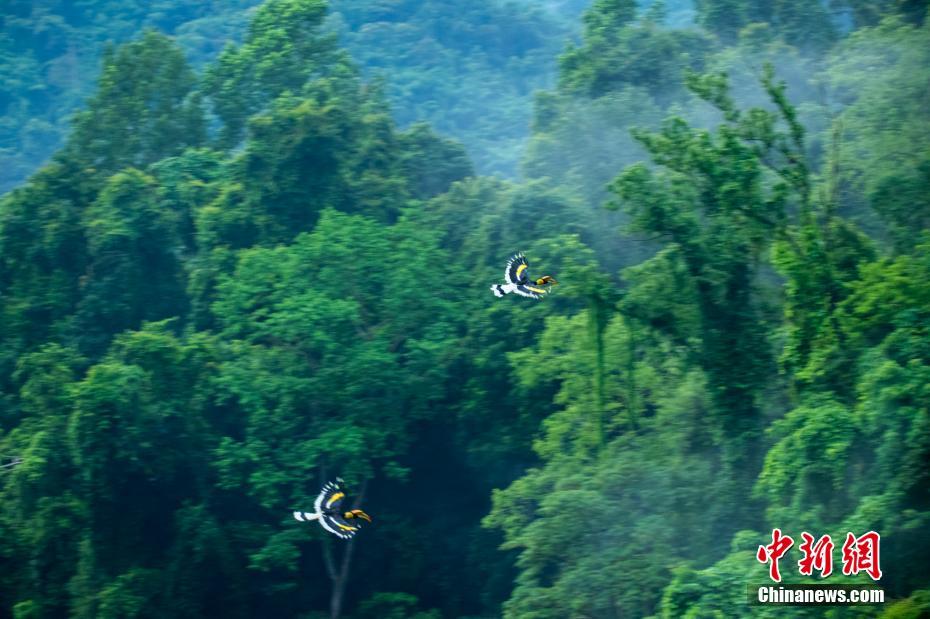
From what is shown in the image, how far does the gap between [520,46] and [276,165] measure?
2633cm

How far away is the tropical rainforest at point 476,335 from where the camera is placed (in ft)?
59.6

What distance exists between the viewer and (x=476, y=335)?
2383 centimetres

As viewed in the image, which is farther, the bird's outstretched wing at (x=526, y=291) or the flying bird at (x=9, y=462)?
the flying bird at (x=9, y=462)

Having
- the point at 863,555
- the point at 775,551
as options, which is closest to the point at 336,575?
the point at 775,551

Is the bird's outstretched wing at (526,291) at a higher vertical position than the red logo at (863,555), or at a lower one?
higher

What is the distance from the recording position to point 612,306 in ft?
64.3

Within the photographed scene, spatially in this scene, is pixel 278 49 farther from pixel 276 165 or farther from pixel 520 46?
pixel 520 46

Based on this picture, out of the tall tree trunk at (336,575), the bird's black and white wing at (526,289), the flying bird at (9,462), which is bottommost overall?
the tall tree trunk at (336,575)

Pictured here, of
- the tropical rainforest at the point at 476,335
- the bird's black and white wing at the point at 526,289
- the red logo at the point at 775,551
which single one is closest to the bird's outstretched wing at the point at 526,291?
the bird's black and white wing at the point at 526,289

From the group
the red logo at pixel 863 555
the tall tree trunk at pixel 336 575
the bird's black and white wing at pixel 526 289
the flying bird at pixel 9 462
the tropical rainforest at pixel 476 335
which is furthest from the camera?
the tall tree trunk at pixel 336 575

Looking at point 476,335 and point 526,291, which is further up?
point 476,335
